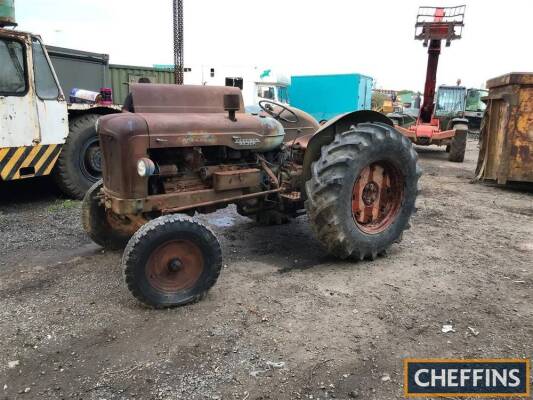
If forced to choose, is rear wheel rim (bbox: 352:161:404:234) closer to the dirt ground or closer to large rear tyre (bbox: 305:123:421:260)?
large rear tyre (bbox: 305:123:421:260)

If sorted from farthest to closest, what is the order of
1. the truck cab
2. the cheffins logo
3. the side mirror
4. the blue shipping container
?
the blue shipping container → the truck cab → the side mirror → the cheffins logo

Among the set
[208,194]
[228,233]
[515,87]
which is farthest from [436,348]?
[515,87]

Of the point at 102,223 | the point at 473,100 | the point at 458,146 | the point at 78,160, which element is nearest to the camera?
the point at 102,223

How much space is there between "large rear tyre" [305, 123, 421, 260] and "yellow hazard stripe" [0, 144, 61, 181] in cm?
381

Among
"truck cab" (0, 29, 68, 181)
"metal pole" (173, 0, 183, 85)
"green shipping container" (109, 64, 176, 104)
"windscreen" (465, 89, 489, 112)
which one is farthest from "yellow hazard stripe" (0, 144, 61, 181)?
"windscreen" (465, 89, 489, 112)

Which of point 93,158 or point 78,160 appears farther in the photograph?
point 93,158

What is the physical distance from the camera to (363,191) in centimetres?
412

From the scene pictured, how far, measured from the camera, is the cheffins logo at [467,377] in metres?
2.37

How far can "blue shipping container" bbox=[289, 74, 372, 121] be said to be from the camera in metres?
17.6

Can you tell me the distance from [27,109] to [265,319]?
14.0ft

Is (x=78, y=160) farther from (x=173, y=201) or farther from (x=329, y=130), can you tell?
(x=329, y=130)

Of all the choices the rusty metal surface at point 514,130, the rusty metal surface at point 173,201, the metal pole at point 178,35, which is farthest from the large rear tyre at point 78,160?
the metal pole at point 178,35

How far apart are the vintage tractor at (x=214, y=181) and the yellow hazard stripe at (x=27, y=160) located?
7.07ft

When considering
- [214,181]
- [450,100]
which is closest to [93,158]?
[214,181]
